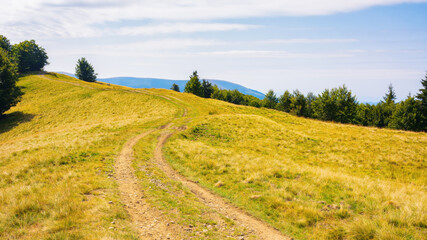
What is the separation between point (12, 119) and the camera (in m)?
48.1

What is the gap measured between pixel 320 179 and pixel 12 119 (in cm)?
6662

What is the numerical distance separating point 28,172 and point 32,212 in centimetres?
764

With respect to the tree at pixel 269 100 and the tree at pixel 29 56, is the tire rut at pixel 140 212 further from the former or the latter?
the tree at pixel 269 100

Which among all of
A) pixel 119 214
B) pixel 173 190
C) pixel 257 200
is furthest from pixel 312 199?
pixel 119 214

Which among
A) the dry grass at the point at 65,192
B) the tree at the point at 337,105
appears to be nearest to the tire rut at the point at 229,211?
the dry grass at the point at 65,192

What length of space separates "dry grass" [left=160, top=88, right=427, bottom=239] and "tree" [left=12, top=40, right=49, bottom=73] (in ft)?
360

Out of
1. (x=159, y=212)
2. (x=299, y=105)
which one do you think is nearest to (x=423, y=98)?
(x=299, y=105)

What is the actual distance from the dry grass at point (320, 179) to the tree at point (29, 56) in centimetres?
10966

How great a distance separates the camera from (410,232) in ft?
23.6

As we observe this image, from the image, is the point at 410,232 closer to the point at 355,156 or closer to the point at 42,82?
the point at 355,156

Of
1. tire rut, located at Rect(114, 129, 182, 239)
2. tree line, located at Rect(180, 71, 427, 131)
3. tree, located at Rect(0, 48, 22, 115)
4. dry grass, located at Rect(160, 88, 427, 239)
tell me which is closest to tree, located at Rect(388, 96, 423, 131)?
tree line, located at Rect(180, 71, 427, 131)

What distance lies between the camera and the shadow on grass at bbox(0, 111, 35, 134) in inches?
1738

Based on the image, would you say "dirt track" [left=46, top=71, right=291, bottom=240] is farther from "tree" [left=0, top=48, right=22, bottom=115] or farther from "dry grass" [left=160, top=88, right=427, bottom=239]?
"tree" [left=0, top=48, right=22, bottom=115]

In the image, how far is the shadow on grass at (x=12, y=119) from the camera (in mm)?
44156
